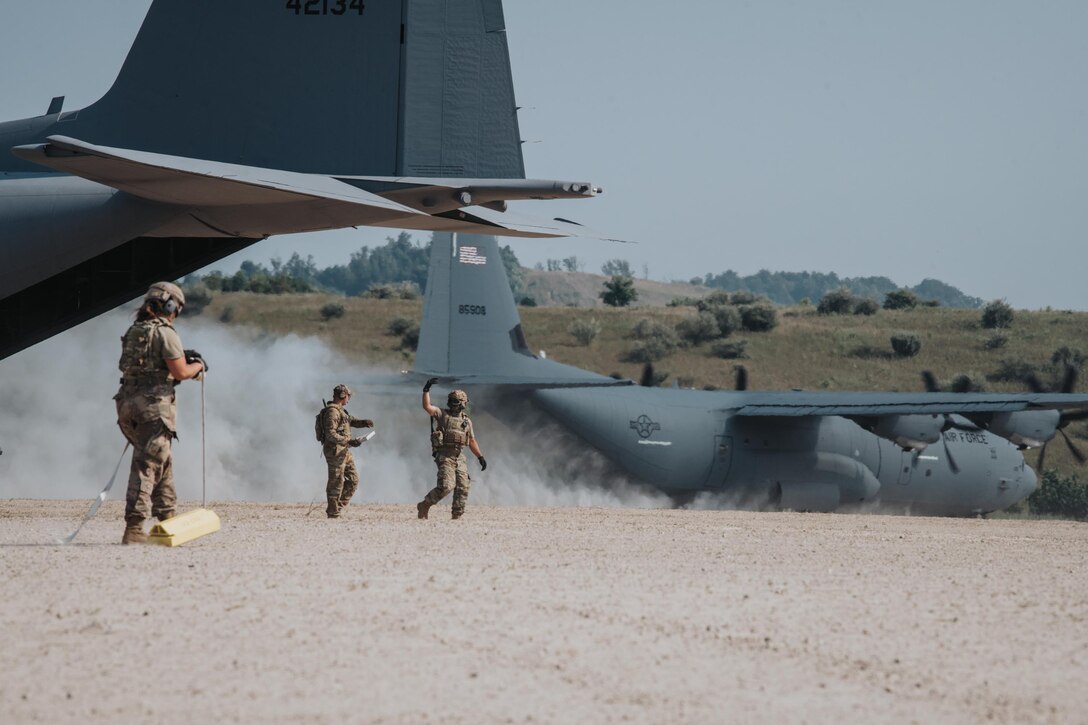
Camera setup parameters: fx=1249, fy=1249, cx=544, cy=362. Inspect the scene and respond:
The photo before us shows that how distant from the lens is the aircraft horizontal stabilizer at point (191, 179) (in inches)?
517

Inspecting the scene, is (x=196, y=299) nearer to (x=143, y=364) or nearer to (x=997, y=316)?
(x=997, y=316)

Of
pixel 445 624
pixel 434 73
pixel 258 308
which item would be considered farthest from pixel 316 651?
pixel 258 308

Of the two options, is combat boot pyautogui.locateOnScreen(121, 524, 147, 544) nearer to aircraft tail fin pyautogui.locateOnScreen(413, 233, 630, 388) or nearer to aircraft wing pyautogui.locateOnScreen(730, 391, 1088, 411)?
aircraft tail fin pyautogui.locateOnScreen(413, 233, 630, 388)

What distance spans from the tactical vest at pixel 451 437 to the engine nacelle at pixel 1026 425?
722 inches

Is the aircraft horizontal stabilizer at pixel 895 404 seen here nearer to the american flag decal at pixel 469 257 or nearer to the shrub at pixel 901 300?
the american flag decal at pixel 469 257

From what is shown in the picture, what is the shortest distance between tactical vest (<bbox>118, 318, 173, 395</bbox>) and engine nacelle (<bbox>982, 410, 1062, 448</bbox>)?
24.4 metres

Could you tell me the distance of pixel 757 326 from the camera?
75.6 metres

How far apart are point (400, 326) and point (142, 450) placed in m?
60.2

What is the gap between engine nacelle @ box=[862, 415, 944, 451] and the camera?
3031 centimetres

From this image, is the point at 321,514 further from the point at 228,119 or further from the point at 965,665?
the point at 965,665

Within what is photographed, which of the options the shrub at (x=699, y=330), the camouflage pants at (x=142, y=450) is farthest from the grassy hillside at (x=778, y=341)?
the camouflage pants at (x=142, y=450)

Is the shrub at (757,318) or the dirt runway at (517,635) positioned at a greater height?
the shrub at (757,318)

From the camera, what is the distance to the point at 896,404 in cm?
2981

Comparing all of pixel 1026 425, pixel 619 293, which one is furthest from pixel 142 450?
pixel 619 293
